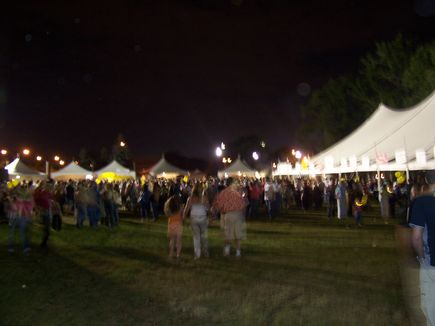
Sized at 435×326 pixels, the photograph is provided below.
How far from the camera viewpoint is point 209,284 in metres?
8.70

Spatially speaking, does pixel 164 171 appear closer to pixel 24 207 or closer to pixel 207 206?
pixel 24 207

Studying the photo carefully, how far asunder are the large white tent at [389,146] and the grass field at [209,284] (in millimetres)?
4146

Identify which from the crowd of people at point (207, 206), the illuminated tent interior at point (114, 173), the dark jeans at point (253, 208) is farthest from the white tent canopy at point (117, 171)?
the dark jeans at point (253, 208)

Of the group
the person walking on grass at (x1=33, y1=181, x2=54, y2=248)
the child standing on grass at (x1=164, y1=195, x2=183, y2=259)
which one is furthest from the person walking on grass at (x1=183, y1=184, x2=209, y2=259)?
the person walking on grass at (x1=33, y1=181, x2=54, y2=248)

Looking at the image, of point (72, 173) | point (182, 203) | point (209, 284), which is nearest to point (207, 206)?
point (209, 284)

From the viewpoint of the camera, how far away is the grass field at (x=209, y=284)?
677cm

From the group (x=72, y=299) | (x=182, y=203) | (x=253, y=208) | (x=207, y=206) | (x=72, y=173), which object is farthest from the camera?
(x=72, y=173)

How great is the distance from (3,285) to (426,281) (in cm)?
731

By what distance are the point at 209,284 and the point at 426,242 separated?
4867 mm

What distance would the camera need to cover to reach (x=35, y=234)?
17328 mm

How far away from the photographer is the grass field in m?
6.77

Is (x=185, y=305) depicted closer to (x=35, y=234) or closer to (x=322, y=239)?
(x=322, y=239)

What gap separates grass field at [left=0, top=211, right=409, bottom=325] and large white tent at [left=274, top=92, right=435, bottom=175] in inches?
163

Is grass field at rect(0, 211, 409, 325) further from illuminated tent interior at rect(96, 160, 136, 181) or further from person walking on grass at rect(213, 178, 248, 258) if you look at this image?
illuminated tent interior at rect(96, 160, 136, 181)
